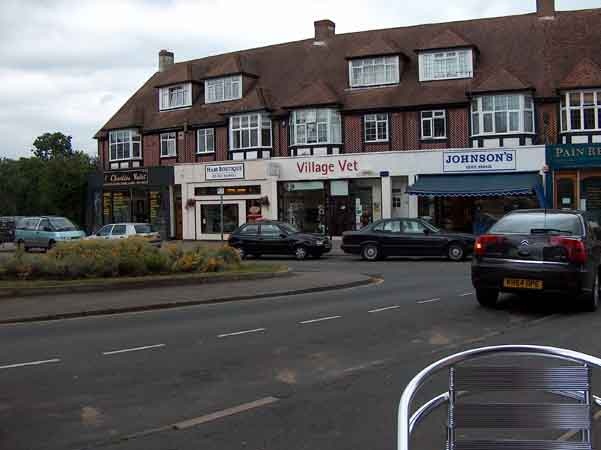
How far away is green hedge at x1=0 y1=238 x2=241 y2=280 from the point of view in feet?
54.9

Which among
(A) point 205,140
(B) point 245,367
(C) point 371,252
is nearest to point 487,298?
(B) point 245,367

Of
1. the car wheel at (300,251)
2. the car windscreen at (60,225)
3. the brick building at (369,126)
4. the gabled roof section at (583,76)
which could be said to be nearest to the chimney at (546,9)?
the brick building at (369,126)

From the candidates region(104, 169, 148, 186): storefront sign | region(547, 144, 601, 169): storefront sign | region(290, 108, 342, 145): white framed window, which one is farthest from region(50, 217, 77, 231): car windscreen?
region(547, 144, 601, 169): storefront sign

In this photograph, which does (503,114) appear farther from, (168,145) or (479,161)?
(168,145)

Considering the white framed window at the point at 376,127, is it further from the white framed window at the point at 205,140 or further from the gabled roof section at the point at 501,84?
the white framed window at the point at 205,140

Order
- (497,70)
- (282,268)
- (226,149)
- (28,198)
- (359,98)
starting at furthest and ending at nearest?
(28,198) → (226,149) → (359,98) → (497,70) → (282,268)

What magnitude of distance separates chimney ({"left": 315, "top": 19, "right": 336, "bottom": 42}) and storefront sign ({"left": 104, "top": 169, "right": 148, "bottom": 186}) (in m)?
12.5

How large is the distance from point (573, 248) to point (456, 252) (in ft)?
44.5

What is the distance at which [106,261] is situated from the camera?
1719cm

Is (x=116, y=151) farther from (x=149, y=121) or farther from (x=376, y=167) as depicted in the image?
(x=376, y=167)

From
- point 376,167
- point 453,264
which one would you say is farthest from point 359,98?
point 453,264

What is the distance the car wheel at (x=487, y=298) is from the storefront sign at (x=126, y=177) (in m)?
32.5

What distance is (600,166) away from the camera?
31922 mm

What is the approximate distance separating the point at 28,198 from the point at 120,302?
50.4 metres
